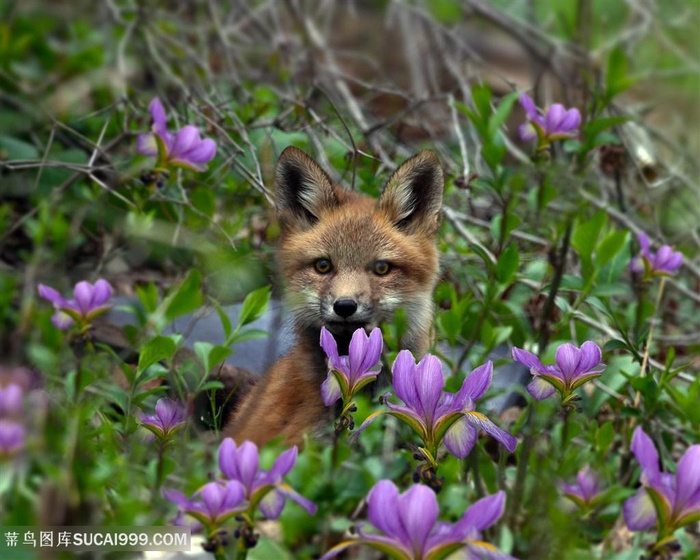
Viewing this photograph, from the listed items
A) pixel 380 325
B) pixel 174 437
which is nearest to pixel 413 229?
pixel 380 325

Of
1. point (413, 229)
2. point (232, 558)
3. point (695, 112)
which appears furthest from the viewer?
point (695, 112)

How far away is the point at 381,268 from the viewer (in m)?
3.80

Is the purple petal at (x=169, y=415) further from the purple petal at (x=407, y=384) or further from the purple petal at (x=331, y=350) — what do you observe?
the purple petal at (x=407, y=384)

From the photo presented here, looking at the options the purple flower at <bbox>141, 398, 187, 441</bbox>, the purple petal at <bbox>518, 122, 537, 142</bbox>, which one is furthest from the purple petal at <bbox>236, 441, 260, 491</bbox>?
the purple petal at <bbox>518, 122, 537, 142</bbox>

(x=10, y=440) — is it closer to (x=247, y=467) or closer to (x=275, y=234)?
(x=247, y=467)

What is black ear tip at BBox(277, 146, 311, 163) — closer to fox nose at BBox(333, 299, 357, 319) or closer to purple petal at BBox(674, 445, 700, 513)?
fox nose at BBox(333, 299, 357, 319)

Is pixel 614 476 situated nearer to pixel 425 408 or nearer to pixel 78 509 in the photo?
pixel 425 408

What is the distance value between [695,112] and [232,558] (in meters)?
9.39

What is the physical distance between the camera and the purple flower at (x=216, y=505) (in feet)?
6.45

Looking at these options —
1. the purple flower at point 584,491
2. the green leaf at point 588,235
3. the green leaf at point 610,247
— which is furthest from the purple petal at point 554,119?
→ the purple flower at point 584,491

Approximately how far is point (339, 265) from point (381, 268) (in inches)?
7.1

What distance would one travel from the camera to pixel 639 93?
10.6 meters

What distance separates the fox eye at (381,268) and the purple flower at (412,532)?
79.6 inches

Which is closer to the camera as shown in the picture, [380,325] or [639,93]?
[380,325]
